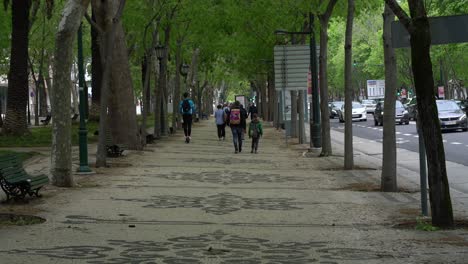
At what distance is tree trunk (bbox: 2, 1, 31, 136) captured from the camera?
31547mm

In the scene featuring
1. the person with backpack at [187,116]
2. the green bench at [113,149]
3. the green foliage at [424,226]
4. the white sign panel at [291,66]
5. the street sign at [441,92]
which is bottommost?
the green foliage at [424,226]

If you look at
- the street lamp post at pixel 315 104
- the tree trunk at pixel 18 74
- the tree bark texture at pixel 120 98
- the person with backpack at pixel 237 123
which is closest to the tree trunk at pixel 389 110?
the street lamp post at pixel 315 104

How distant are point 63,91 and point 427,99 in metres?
7.96

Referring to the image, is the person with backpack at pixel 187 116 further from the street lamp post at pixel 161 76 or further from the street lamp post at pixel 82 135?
the street lamp post at pixel 82 135

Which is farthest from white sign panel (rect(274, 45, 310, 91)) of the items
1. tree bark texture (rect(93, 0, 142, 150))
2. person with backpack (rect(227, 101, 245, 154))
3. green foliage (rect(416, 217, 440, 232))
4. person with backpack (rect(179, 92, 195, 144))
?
green foliage (rect(416, 217, 440, 232))

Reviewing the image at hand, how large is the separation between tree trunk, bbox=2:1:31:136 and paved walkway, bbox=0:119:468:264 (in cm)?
1232

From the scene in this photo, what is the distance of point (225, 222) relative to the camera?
11.7m

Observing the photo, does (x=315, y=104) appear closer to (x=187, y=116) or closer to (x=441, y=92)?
(x=187, y=116)

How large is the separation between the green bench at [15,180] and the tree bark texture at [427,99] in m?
6.26

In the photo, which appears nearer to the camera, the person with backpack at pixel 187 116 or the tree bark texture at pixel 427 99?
the tree bark texture at pixel 427 99

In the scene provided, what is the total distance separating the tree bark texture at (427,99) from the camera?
1038 centimetres

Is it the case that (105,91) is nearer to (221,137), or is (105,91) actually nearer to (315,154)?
(315,154)

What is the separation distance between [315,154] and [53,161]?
12371 millimetres

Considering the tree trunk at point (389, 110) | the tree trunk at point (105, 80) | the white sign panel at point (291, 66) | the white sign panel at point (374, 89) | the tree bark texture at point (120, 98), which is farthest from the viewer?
the white sign panel at point (374, 89)
